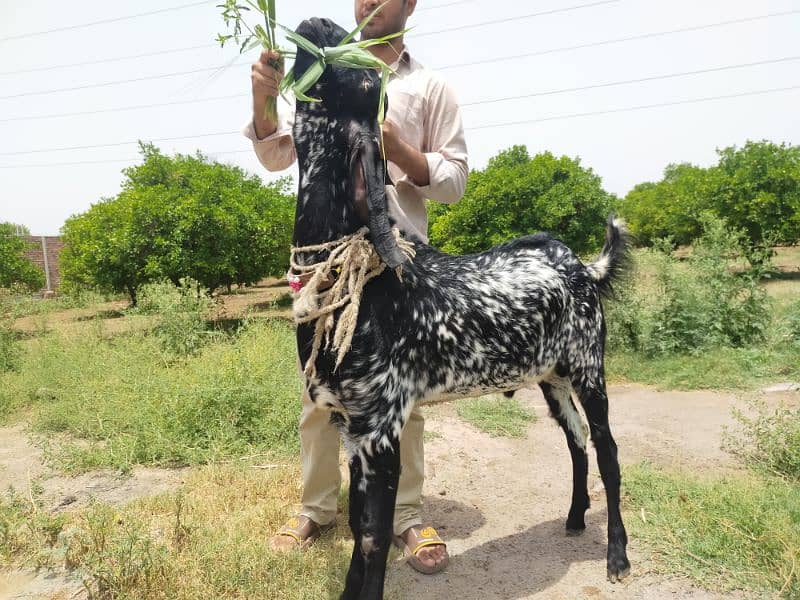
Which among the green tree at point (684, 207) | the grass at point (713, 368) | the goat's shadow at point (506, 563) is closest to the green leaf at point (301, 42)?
the goat's shadow at point (506, 563)

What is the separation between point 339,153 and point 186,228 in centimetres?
756

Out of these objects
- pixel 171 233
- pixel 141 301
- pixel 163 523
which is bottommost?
pixel 163 523

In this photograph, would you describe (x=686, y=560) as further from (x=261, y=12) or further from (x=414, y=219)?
(x=261, y=12)

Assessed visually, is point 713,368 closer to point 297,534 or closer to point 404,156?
point 297,534

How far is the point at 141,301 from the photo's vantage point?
834 centimetres

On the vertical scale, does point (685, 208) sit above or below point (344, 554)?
above

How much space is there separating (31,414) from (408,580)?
479 centimetres

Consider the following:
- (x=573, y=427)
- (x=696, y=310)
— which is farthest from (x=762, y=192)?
(x=573, y=427)

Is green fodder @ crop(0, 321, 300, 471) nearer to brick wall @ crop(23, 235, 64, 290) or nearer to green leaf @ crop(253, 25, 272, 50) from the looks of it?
green leaf @ crop(253, 25, 272, 50)

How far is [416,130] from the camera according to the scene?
2.55 metres

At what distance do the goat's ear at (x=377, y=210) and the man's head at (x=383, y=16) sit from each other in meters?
0.81

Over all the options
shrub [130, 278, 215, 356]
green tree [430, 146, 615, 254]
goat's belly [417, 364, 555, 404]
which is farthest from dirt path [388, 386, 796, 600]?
green tree [430, 146, 615, 254]

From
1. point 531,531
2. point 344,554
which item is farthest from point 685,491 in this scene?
point 344,554

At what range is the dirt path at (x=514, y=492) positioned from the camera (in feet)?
8.95
